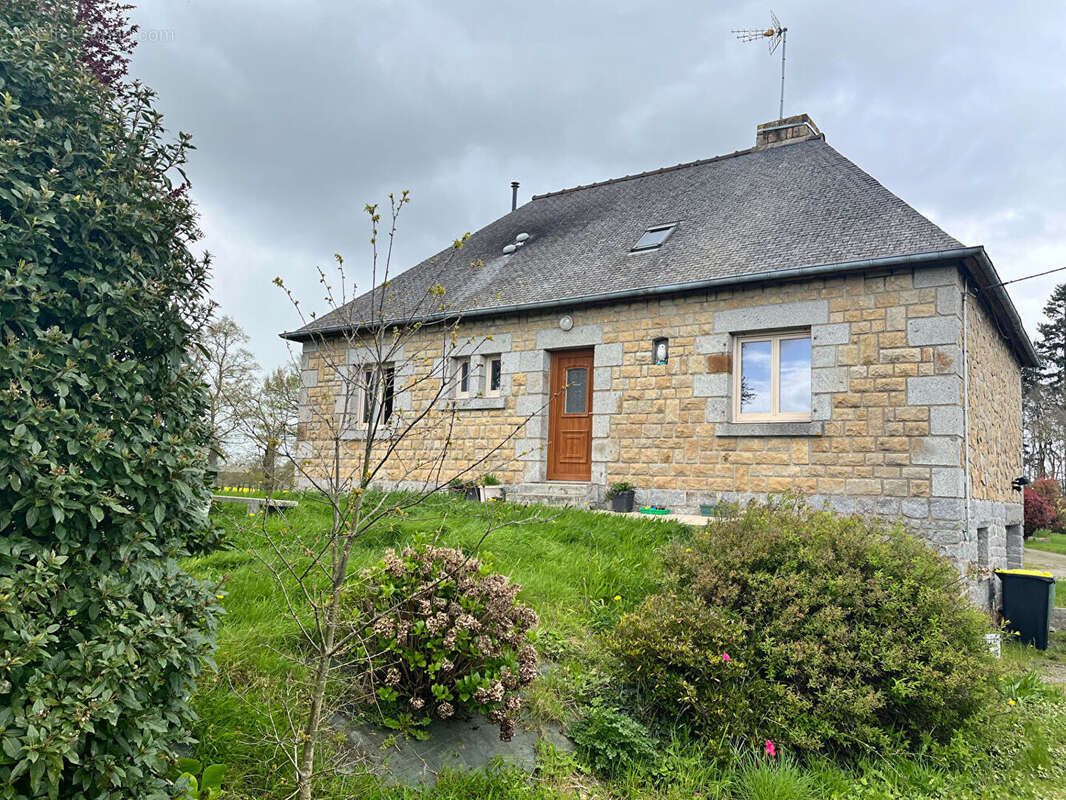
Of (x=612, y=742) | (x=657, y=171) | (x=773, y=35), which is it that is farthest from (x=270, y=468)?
(x=773, y=35)

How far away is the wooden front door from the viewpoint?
34.6 ft

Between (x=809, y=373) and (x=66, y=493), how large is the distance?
8284 millimetres

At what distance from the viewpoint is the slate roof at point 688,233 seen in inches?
349

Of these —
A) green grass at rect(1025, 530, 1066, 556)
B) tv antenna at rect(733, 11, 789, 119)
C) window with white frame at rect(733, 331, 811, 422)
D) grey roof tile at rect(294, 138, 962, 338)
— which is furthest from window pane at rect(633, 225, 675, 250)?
green grass at rect(1025, 530, 1066, 556)

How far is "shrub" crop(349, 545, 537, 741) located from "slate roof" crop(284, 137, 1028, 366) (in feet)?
14.1

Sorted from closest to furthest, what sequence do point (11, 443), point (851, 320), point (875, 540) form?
point (11, 443), point (875, 540), point (851, 320)

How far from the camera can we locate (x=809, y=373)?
8688 mm

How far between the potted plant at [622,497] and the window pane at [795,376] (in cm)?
232

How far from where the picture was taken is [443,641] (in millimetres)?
3418

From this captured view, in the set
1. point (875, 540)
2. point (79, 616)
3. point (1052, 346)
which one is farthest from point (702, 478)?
point (1052, 346)

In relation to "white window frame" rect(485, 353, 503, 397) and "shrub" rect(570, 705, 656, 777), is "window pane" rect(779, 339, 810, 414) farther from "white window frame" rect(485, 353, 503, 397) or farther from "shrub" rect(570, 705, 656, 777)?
"shrub" rect(570, 705, 656, 777)

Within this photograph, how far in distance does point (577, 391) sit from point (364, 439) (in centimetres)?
447

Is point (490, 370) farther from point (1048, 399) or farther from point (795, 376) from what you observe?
point (1048, 399)

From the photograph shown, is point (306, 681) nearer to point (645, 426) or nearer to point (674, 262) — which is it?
point (645, 426)
